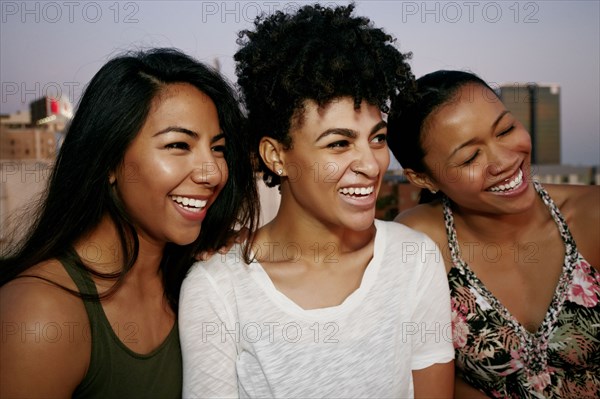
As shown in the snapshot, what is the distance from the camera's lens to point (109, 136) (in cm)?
190

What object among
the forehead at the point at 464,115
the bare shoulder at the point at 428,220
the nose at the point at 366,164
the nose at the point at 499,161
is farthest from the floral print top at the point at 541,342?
the nose at the point at 366,164

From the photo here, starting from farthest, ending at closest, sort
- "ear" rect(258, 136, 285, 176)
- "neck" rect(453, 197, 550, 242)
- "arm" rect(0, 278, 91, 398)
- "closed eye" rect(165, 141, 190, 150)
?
"neck" rect(453, 197, 550, 242) < "ear" rect(258, 136, 285, 176) < "closed eye" rect(165, 141, 190, 150) < "arm" rect(0, 278, 91, 398)

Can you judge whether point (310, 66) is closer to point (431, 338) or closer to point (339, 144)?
point (339, 144)

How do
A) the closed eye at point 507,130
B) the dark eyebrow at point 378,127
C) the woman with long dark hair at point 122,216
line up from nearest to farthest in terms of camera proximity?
1. the woman with long dark hair at point 122,216
2. the dark eyebrow at point 378,127
3. the closed eye at point 507,130

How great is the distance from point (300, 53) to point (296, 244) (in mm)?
813

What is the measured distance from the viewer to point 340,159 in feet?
6.48

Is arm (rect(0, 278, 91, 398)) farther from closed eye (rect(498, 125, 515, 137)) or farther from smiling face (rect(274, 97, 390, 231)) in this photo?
closed eye (rect(498, 125, 515, 137))

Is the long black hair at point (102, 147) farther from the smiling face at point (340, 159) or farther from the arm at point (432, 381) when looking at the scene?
the arm at point (432, 381)

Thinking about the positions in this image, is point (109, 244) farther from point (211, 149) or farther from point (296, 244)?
point (296, 244)

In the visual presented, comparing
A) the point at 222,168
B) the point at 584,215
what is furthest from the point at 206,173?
the point at 584,215

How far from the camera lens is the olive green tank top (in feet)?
6.03

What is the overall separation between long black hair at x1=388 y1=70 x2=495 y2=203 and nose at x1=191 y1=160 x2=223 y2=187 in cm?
90

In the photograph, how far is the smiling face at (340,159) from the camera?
6.49ft

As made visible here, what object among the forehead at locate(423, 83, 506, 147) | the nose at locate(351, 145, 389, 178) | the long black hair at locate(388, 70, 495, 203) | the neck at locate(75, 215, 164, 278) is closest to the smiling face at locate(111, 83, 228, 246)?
the neck at locate(75, 215, 164, 278)
